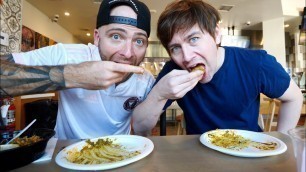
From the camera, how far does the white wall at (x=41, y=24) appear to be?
16.7 feet

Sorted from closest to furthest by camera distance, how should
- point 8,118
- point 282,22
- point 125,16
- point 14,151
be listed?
point 14,151 → point 125,16 → point 8,118 → point 282,22

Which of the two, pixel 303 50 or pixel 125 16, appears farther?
pixel 303 50

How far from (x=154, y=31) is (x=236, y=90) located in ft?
19.0

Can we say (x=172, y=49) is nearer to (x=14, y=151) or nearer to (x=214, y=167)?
(x=214, y=167)

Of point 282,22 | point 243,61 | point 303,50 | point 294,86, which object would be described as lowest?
point 294,86

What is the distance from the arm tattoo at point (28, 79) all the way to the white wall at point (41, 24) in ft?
16.5

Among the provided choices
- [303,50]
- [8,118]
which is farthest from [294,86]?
[303,50]

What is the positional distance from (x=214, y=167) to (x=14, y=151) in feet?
1.97

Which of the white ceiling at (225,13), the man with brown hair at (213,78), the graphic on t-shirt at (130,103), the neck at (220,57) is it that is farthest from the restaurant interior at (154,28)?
the graphic on t-shirt at (130,103)

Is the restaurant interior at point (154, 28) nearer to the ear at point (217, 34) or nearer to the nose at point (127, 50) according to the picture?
the ear at point (217, 34)

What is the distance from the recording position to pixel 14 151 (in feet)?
2.03

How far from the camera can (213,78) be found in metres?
1.27

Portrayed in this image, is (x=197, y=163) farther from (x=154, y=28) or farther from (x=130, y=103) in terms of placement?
(x=154, y=28)

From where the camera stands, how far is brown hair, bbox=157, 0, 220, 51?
1.16 metres
